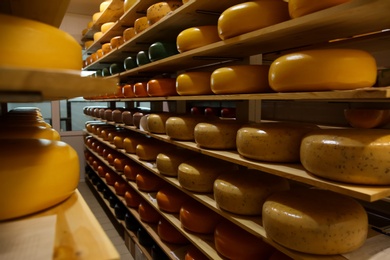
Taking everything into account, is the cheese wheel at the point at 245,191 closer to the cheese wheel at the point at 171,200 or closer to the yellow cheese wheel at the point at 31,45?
the cheese wheel at the point at 171,200

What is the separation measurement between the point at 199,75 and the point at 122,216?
2.17 meters

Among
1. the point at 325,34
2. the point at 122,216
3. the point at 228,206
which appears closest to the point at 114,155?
Result: the point at 122,216

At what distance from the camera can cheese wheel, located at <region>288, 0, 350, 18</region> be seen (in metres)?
1.04

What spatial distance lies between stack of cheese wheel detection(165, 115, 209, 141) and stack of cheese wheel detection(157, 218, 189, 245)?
0.73 meters

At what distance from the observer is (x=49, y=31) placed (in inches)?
21.6

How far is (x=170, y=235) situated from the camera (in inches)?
90.7

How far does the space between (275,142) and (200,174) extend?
667 millimetres

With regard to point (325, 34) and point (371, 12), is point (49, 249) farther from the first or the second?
Result: point (325, 34)

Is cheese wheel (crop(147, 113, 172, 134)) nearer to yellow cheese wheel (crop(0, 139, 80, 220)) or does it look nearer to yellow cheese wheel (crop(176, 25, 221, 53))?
yellow cheese wheel (crop(176, 25, 221, 53))

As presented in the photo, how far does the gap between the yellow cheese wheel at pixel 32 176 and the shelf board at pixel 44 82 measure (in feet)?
0.66

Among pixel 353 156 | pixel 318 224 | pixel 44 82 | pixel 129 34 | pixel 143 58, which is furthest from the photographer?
pixel 129 34

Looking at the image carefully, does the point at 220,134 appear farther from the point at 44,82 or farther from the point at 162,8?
the point at 44,82

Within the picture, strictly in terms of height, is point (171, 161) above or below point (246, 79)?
below

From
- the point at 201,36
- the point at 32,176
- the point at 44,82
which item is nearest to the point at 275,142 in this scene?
the point at 201,36
